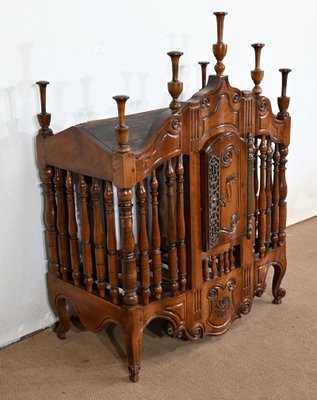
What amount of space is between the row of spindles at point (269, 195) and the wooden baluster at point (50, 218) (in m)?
0.77

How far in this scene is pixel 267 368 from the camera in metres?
2.30

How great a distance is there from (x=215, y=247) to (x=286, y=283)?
777 millimetres

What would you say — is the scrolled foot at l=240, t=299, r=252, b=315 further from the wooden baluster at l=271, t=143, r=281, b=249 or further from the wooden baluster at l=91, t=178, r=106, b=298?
the wooden baluster at l=91, t=178, r=106, b=298

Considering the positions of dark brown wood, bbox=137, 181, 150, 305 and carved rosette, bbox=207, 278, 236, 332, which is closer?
dark brown wood, bbox=137, 181, 150, 305

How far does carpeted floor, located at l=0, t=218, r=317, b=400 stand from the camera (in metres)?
2.18

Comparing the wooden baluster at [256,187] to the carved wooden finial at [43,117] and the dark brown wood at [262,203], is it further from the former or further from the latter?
the carved wooden finial at [43,117]

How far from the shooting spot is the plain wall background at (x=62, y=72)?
7.66 ft

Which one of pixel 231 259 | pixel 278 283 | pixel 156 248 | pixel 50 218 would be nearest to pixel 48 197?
pixel 50 218

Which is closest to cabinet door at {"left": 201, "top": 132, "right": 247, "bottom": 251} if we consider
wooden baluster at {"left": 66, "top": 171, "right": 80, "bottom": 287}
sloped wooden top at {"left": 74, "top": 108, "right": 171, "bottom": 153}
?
sloped wooden top at {"left": 74, "top": 108, "right": 171, "bottom": 153}

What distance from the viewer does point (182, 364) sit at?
7.67ft

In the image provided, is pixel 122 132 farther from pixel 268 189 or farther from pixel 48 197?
pixel 268 189

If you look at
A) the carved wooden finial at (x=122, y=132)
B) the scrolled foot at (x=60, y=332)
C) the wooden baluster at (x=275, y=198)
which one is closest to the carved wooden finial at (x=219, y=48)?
the carved wooden finial at (x=122, y=132)

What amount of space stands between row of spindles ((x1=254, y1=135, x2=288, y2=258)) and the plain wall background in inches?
22.6

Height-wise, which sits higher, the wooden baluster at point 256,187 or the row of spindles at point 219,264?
the wooden baluster at point 256,187
